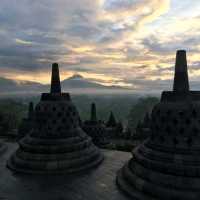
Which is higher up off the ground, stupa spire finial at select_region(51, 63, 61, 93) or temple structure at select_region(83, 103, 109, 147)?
stupa spire finial at select_region(51, 63, 61, 93)

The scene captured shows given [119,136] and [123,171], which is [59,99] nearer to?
[123,171]

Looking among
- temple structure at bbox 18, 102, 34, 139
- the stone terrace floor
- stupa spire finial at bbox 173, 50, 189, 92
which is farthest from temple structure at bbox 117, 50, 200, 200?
temple structure at bbox 18, 102, 34, 139

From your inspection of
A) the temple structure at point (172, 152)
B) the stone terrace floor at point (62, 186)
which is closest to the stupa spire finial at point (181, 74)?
the temple structure at point (172, 152)

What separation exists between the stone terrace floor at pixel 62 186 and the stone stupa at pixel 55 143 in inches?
30.8

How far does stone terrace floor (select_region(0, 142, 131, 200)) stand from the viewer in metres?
12.2

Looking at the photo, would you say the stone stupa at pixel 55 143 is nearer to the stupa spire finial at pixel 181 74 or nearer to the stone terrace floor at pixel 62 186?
the stone terrace floor at pixel 62 186

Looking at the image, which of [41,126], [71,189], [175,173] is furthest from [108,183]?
[41,126]

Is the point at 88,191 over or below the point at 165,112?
below

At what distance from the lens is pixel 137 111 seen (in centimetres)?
7525

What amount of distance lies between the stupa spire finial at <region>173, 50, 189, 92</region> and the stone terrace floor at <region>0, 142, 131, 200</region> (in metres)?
6.43

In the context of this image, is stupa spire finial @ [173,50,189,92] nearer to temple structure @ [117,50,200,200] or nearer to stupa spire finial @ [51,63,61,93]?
temple structure @ [117,50,200,200]

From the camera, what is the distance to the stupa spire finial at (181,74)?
1251cm

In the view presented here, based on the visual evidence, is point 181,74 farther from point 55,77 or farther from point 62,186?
point 62,186

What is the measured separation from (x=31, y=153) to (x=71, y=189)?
479 cm
